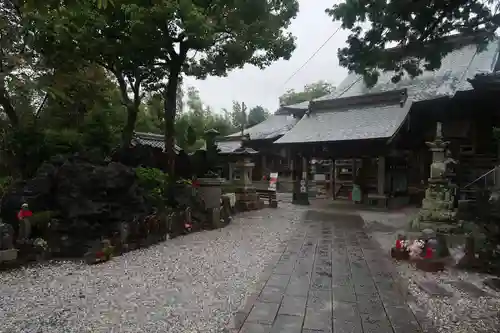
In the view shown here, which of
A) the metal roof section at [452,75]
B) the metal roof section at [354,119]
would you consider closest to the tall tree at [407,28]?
the metal roof section at [354,119]

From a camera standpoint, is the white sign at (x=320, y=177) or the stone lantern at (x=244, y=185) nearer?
the stone lantern at (x=244, y=185)

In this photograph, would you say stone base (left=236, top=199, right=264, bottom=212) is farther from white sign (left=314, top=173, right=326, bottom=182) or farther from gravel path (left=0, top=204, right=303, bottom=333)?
white sign (left=314, top=173, right=326, bottom=182)

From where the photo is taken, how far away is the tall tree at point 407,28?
4531mm

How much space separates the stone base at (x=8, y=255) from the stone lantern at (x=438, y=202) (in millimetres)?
8284

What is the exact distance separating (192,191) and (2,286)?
18.0 ft

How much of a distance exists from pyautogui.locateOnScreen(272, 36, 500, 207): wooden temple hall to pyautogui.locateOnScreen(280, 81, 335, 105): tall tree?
24.9 metres

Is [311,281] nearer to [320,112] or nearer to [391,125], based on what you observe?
[391,125]

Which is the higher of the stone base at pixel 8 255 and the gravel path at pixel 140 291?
the stone base at pixel 8 255

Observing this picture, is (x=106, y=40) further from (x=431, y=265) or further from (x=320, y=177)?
(x=320, y=177)

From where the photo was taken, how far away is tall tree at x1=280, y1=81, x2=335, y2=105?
43.3m

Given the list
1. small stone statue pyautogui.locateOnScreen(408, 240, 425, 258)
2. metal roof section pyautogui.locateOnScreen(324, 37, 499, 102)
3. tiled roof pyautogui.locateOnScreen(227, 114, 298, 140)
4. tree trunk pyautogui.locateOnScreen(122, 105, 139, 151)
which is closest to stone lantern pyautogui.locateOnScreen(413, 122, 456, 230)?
small stone statue pyautogui.locateOnScreen(408, 240, 425, 258)

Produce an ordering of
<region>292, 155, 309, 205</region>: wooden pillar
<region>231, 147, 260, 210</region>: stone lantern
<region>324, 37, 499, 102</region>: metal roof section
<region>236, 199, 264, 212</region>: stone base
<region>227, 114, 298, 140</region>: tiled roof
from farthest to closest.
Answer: <region>227, 114, 298, 140</region>: tiled roof → <region>292, 155, 309, 205</region>: wooden pillar → <region>324, 37, 499, 102</region>: metal roof section → <region>231, 147, 260, 210</region>: stone lantern → <region>236, 199, 264, 212</region>: stone base

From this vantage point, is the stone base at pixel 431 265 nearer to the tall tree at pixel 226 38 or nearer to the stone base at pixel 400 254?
the stone base at pixel 400 254

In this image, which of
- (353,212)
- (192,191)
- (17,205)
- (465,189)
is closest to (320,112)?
(353,212)
